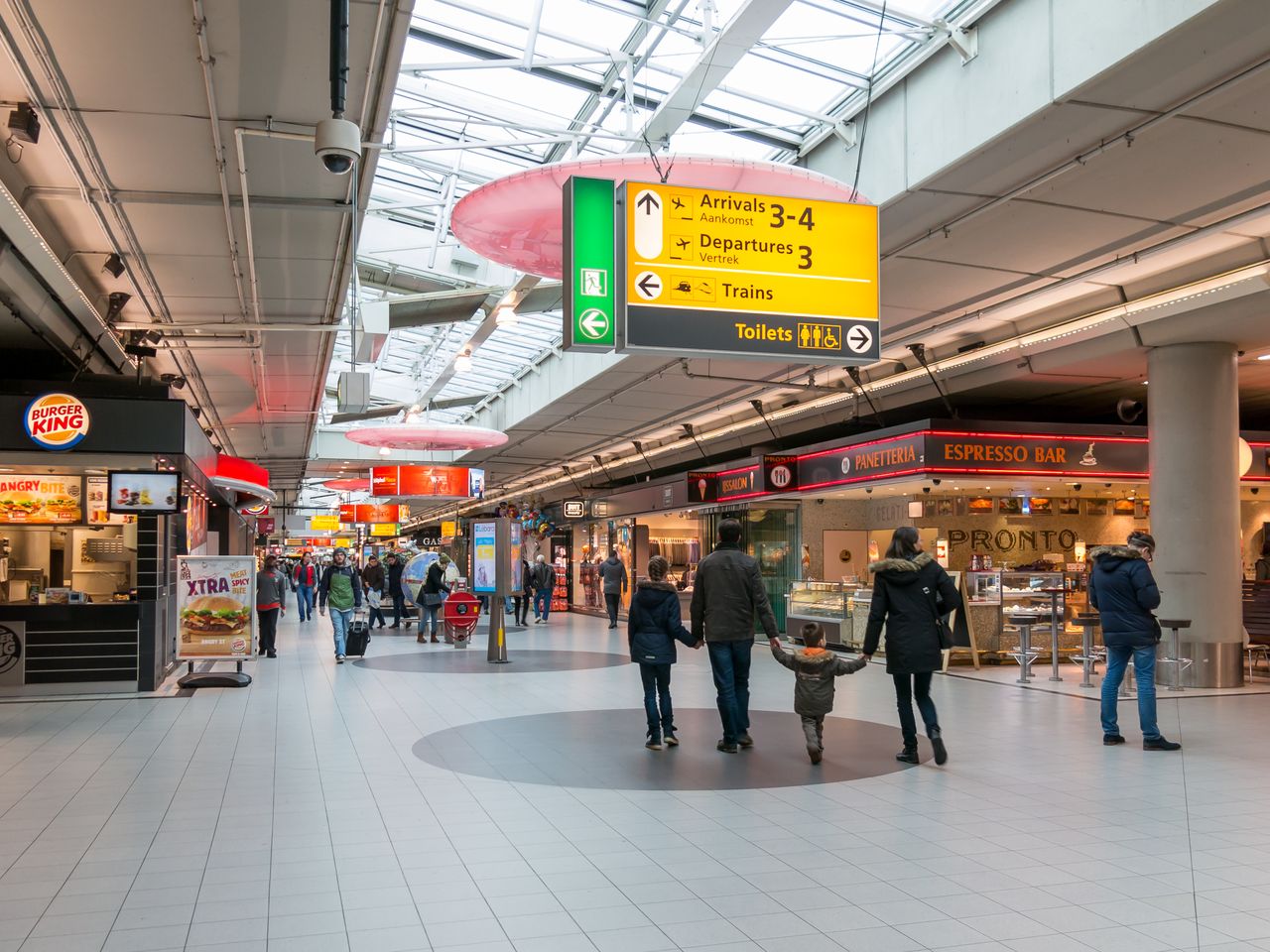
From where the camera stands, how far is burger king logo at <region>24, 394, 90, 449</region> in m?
11.6

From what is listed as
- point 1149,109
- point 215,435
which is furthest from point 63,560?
point 1149,109

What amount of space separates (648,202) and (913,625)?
349 centimetres

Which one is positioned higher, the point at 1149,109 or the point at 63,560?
→ the point at 1149,109

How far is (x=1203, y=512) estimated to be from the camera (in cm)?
1210

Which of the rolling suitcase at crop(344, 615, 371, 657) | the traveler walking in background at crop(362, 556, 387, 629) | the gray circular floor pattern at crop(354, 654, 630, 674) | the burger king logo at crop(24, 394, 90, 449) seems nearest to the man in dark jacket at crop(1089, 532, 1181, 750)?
the gray circular floor pattern at crop(354, 654, 630, 674)

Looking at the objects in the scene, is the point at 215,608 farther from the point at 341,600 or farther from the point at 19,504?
the point at 19,504

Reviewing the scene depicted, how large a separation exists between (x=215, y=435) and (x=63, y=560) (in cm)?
809

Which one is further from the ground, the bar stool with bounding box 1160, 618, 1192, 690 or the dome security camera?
the dome security camera

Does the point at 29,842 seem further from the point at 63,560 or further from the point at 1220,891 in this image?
the point at 63,560

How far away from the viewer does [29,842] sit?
575cm

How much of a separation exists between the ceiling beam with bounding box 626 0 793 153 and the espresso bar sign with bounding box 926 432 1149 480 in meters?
7.84

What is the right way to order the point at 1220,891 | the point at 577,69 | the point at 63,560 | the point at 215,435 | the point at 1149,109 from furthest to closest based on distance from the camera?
the point at 215,435 → the point at 63,560 → the point at 577,69 → the point at 1149,109 → the point at 1220,891

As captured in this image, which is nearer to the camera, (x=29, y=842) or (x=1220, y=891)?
(x=1220, y=891)

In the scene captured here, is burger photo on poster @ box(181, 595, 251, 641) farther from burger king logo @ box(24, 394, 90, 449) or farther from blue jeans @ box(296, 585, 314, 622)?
blue jeans @ box(296, 585, 314, 622)
